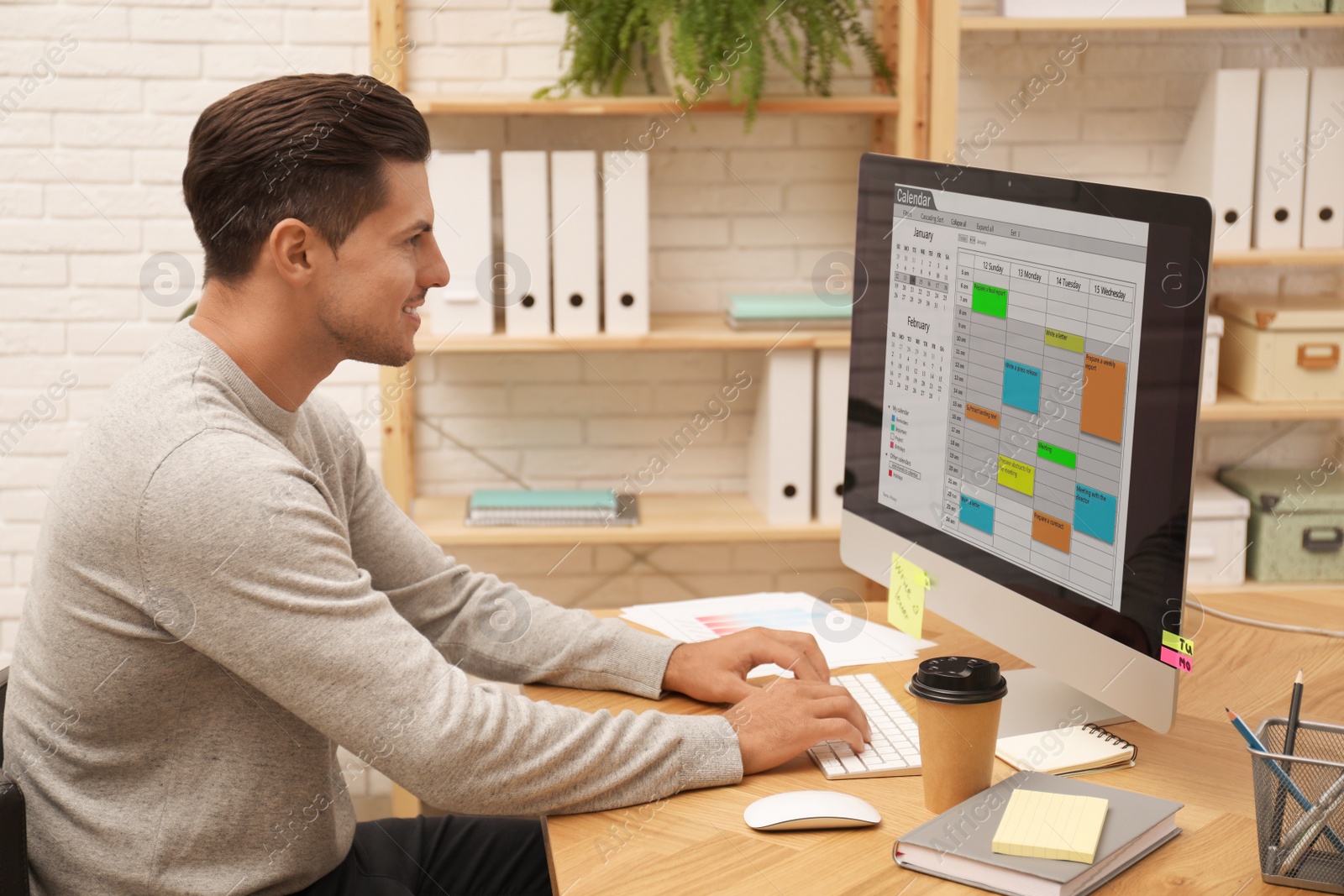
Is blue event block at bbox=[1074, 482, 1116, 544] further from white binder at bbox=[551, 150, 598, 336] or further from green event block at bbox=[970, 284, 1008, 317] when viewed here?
white binder at bbox=[551, 150, 598, 336]

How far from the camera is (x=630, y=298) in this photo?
2.47 metres

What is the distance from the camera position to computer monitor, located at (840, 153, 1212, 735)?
1.00 metres

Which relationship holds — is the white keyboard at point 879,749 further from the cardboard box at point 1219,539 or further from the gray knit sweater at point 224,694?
the cardboard box at point 1219,539

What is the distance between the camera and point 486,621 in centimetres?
144

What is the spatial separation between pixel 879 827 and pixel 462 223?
1683mm

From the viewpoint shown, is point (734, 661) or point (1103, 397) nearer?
point (1103, 397)

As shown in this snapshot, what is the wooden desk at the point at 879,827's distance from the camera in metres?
0.93

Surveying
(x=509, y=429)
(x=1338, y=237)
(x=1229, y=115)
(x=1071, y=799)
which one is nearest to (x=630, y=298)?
(x=509, y=429)

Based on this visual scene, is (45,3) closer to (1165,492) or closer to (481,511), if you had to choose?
(481,511)

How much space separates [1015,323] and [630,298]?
55.8 inches

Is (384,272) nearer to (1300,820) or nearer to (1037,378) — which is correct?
(1037,378)

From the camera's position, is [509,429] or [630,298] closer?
[630,298]

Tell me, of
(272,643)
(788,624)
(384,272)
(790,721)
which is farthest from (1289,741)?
(384,272)

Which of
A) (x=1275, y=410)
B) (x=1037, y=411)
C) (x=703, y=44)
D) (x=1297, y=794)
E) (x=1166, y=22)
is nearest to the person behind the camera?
(x=1297, y=794)
